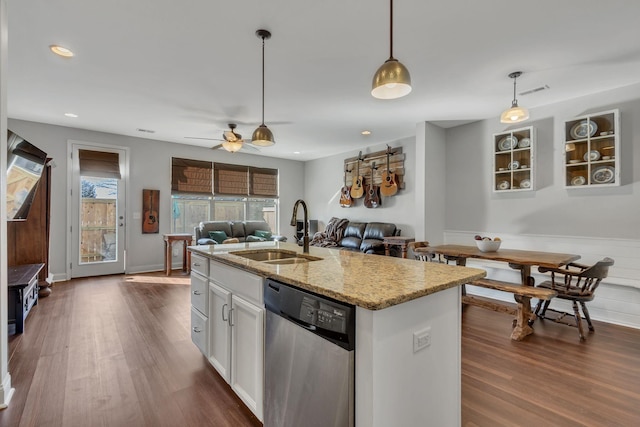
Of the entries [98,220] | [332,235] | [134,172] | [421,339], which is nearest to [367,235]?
[332,235]

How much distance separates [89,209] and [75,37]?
395 centimetres

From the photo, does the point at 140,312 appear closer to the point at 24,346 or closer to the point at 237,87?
the point at 24,346

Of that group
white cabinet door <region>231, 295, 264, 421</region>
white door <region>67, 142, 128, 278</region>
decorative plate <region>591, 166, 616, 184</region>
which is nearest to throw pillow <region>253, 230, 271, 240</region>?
white door <region>67, 142, 128, 278</region>

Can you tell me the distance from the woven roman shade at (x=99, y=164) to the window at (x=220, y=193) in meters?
1.01

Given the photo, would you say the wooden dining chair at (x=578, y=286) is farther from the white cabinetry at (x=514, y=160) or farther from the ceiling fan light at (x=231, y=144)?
the ceiling fan light at (x=231, y=144)

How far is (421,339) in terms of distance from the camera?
4.16ft

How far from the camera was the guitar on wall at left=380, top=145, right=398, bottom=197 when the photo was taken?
19.6 ft

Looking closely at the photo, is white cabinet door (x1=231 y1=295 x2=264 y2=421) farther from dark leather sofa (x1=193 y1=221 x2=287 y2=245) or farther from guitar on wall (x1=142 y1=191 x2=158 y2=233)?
guitar on wall (x1=142 y1=191 x2=158 y2=233)

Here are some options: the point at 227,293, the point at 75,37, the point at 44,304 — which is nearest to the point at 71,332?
the point at 44,304

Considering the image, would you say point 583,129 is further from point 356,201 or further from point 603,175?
point 356,201

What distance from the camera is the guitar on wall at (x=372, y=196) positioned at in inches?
249

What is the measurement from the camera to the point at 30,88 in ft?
11.7

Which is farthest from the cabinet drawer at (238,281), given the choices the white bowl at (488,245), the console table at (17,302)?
the white bowl at (488,245)

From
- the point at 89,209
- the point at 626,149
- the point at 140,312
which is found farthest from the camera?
the point at 89,209
